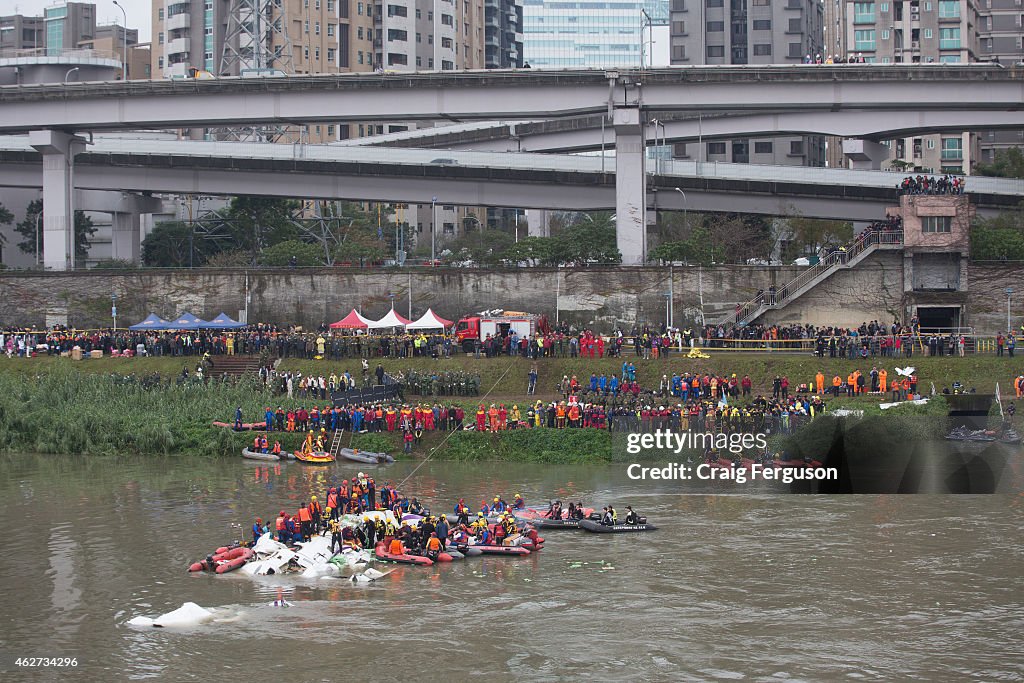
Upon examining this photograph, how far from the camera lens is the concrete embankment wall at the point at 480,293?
2552 inches

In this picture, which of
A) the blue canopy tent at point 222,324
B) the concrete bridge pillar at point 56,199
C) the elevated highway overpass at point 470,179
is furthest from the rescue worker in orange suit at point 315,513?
the elevated highway overpass at point 470,179

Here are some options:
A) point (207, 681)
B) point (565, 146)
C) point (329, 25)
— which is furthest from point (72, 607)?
point (329, 25)

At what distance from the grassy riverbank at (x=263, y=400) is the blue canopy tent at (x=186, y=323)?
4.43m

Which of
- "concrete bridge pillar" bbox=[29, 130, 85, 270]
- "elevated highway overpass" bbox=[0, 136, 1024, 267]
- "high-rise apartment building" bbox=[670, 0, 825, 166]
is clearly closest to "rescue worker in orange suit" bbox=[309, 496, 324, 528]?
"concrete bridge pillar" bbox=[29, 130, 85, 270]

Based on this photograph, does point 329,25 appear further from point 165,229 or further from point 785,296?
point 785,296

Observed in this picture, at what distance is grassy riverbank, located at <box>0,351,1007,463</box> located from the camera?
1940 inches

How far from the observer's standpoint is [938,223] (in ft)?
208

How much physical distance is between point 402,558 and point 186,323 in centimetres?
3449

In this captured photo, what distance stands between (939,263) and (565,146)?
128 ft

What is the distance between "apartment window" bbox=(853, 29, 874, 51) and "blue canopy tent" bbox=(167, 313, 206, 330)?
80888 mm

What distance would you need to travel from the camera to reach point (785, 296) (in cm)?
6631

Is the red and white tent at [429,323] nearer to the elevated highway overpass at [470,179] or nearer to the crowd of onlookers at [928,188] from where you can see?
the elevated highway overpass at [470,179]

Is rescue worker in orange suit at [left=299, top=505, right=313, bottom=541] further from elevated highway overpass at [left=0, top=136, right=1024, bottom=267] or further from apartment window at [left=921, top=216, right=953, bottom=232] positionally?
elevated highway overpass at [left=0, top=136, right=1024, bottom=267]

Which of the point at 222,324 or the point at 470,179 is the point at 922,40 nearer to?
the point at 470,179
